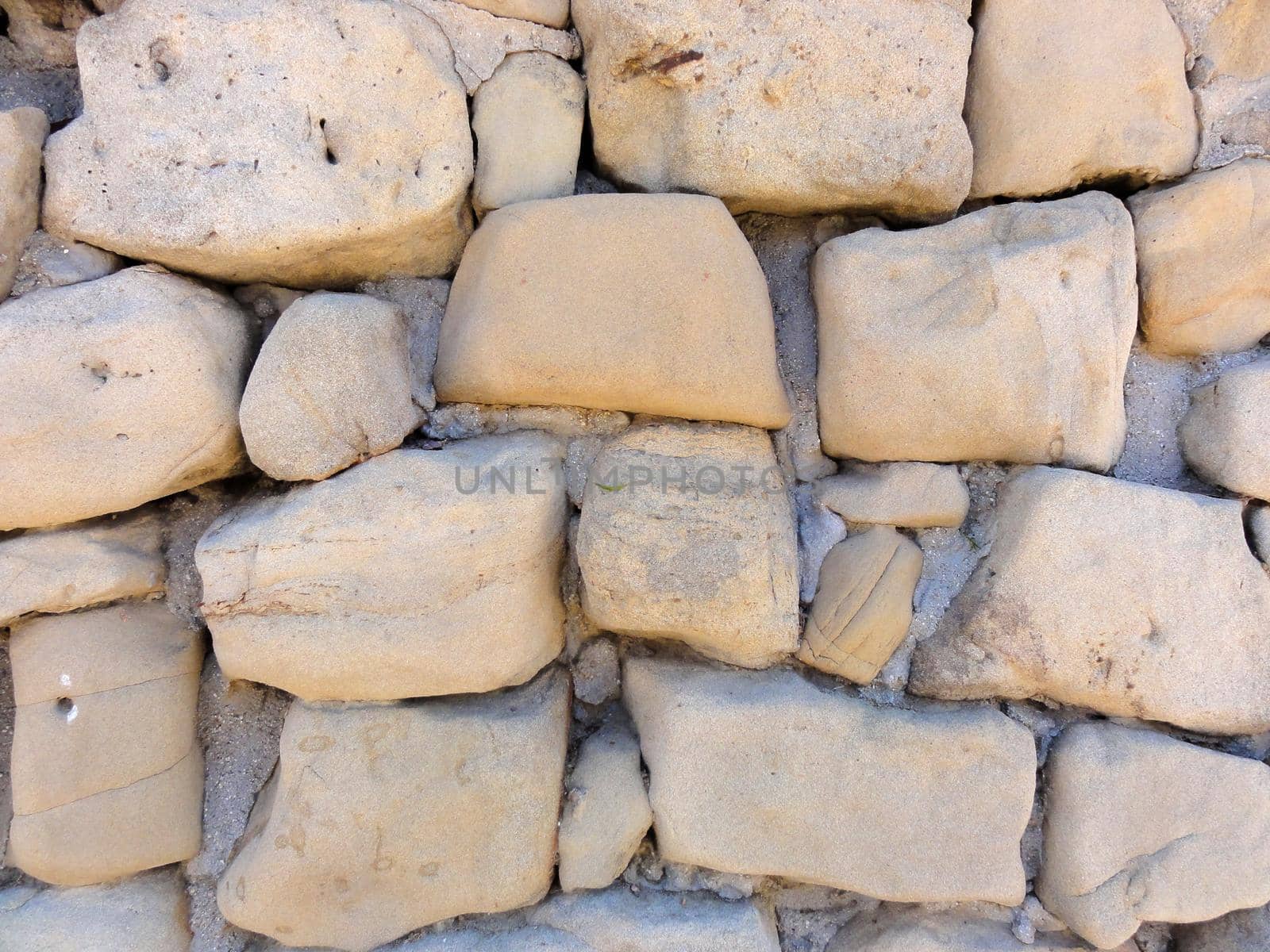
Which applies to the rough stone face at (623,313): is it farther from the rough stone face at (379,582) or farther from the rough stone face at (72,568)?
the rough stone face at (72,568)

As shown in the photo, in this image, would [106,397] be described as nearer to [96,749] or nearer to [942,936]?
[96,749]

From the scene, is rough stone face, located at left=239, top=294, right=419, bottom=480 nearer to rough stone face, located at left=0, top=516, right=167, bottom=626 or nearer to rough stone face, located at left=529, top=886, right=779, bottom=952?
rough stone face, located at left=0, top=516, right=167, bottom=626

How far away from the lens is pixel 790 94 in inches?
43.8

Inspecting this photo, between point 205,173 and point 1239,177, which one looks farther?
point 1239,177

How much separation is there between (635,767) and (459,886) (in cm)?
29

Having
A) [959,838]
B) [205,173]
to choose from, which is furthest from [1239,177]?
[205,173]

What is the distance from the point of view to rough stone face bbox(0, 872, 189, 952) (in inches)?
42.6

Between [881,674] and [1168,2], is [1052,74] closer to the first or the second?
[1168,2]

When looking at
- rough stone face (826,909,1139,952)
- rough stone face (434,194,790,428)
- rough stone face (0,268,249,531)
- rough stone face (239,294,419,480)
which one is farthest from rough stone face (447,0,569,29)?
rough stone face (826,909,1139,952)

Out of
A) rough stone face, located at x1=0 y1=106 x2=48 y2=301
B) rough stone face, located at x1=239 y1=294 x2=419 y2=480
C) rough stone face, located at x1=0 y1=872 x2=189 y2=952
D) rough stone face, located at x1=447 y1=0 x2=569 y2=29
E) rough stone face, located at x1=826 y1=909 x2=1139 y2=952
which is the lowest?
rough stone face, located at x1=0 y1=872 x2=189 y2=952

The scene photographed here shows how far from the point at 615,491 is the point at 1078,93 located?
0.92 metres

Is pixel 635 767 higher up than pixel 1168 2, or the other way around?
pixel 1168 2

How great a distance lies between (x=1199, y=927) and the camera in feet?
3.89

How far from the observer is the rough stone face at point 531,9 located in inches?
45.1
